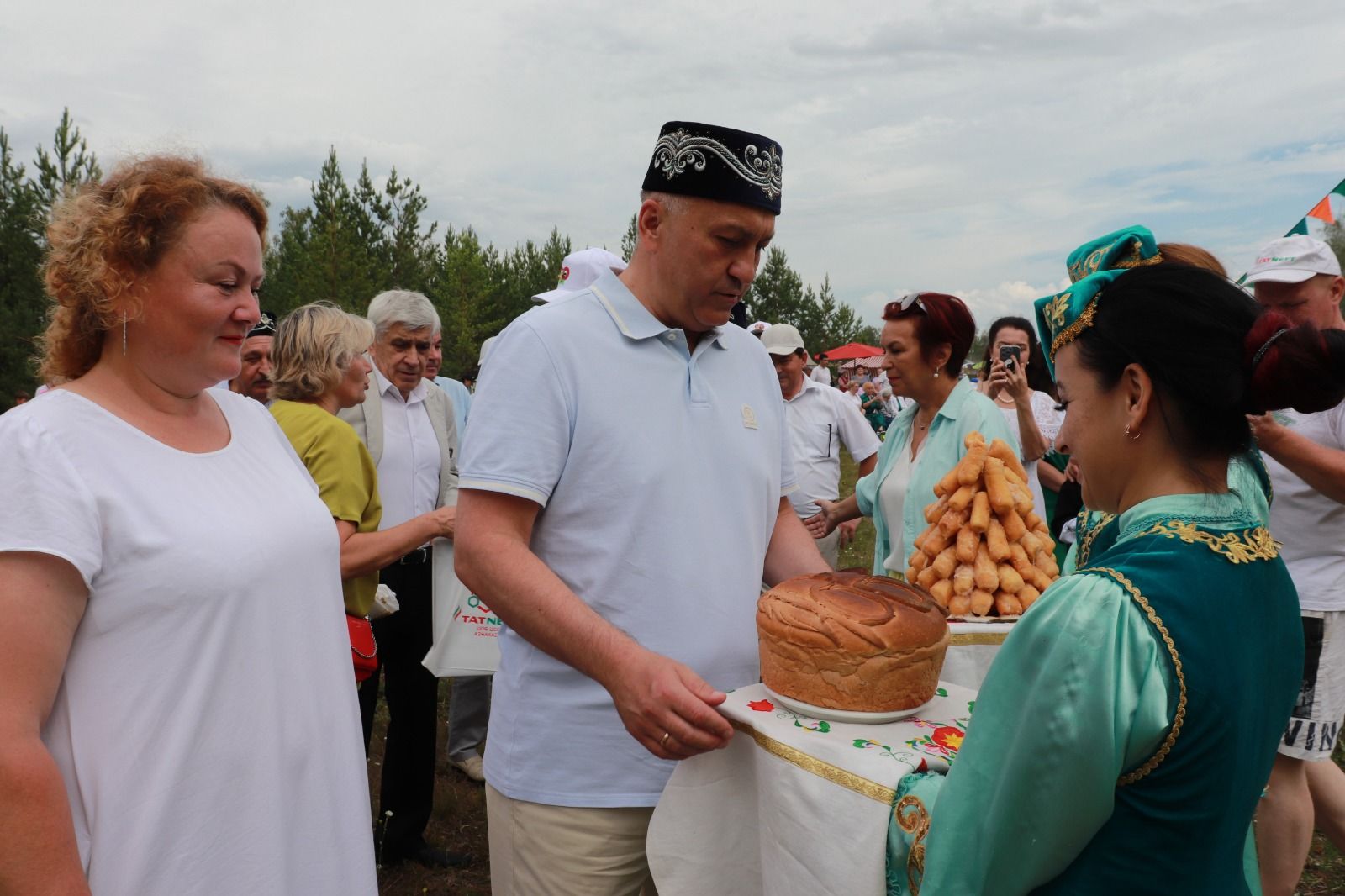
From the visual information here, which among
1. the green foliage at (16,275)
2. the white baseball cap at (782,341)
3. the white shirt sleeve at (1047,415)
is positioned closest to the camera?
the white shirt sleeve at (1047,415)

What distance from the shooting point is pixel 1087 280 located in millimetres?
1590

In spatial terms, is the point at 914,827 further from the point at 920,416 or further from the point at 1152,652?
the point at 920,416

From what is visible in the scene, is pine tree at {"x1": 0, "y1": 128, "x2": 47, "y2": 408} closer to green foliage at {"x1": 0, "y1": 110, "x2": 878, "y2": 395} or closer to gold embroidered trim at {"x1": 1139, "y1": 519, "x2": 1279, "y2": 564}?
green foliage at {"x1": 0, "y1": 110, "x2": 878, "y2": 395}

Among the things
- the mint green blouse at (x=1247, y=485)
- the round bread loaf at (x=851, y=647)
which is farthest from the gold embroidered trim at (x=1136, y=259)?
the round bread loaf at (x=851, y=647)

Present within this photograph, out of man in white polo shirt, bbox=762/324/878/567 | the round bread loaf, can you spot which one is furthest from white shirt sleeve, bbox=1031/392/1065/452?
the round bread loaf

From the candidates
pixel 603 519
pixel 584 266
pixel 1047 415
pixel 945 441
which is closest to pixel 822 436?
pixel 1047 415

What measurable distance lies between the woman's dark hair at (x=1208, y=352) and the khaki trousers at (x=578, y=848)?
1.39 m

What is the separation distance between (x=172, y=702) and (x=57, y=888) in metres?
0.31

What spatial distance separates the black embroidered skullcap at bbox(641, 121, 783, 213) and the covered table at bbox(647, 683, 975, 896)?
1142mm

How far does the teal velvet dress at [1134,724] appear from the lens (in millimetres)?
1311

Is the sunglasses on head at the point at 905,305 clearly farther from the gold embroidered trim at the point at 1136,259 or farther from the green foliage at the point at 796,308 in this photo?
the green foliage at the point at 796,308

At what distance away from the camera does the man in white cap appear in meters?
3.59

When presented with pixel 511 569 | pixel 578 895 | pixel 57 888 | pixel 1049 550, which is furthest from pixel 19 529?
pixel 1049 550

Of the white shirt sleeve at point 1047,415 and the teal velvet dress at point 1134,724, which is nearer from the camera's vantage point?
the teal velvet dress at point 1134,724
